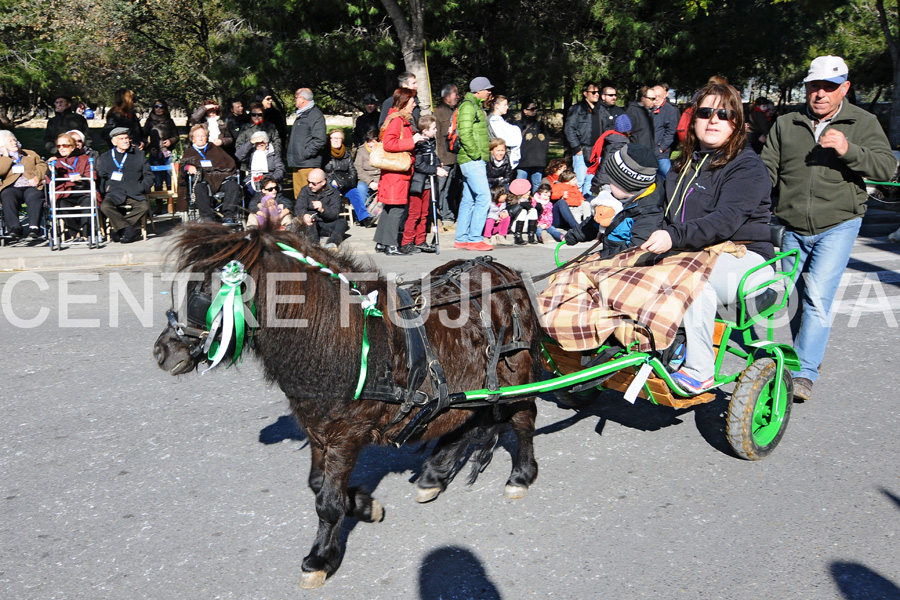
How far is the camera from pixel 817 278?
5.56m

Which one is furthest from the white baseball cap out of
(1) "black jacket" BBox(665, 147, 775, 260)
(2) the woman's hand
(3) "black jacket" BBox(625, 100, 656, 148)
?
(3) "black jacket" BBox(625, 100, 656, 148)

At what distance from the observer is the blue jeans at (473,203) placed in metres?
11.4

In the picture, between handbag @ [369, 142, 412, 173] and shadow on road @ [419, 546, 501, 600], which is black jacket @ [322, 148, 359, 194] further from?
shadow on road @ [419, 546, 501, 600]

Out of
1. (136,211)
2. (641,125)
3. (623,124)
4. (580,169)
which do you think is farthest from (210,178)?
(641,125)

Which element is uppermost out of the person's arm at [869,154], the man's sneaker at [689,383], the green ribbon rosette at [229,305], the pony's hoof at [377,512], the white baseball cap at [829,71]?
the white baseball cap at [829,71]

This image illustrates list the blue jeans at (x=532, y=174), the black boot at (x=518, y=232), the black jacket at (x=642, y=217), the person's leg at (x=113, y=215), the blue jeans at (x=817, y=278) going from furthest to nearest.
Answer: the blue jeans at (x=532, y=174) → the black boot at (x=518, y=232) → the person's leg at (x=113, y=215) → the blue jeans at (x=817, y=278) → the black jacket at (x=642, y=217)

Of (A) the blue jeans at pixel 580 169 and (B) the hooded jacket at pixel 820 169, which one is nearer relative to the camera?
(B) the hooded jacket at pixel 820 169

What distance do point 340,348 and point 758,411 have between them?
272cm

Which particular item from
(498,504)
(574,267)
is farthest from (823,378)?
(498,504)

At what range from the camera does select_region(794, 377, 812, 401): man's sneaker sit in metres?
5.57

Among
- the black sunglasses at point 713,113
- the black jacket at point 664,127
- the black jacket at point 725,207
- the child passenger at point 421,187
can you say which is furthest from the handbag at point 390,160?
the black sunglasses at point 713,113

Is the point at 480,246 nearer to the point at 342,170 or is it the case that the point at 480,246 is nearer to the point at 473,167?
the point at 473,167

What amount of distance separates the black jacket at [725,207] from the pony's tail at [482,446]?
1.45 meters

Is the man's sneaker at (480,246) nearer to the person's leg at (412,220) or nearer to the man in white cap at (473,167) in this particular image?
the man in white cap at (473,167)
